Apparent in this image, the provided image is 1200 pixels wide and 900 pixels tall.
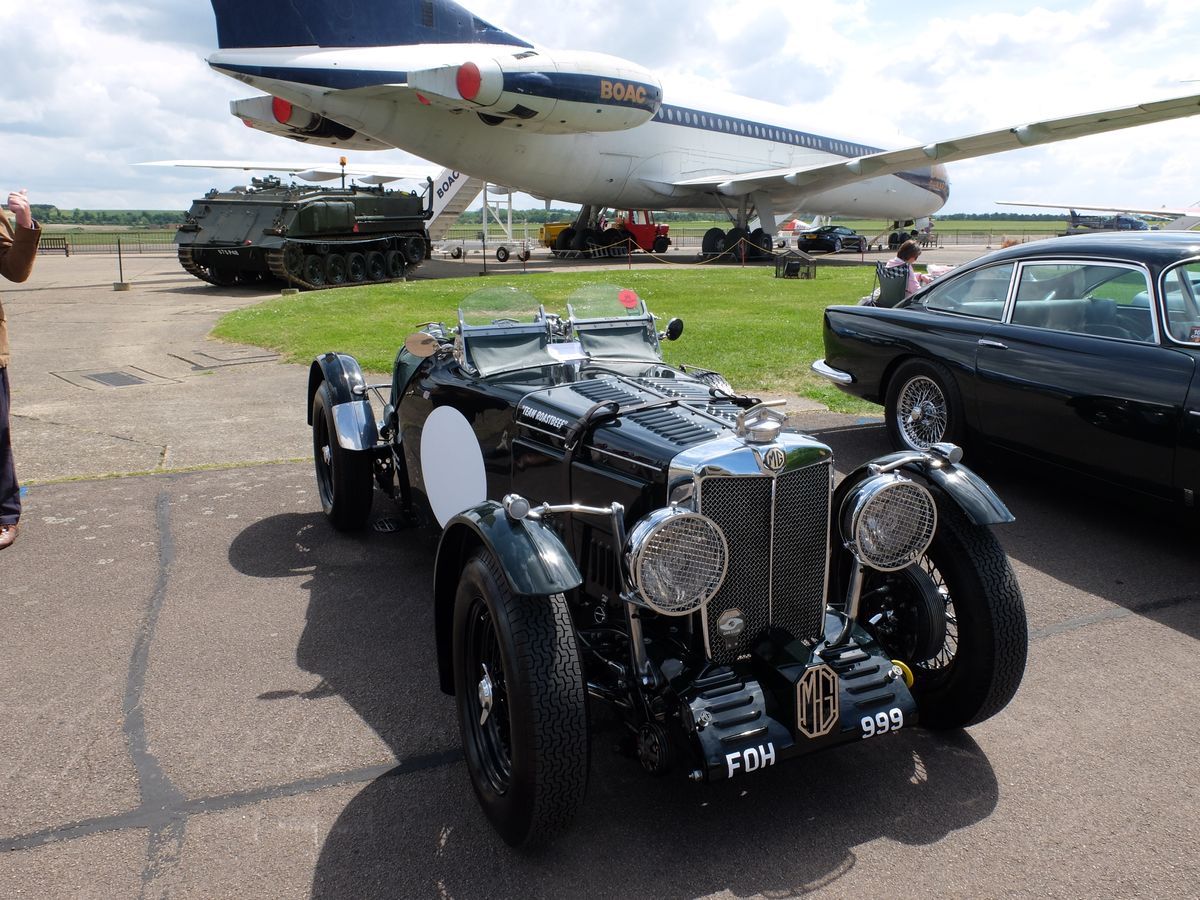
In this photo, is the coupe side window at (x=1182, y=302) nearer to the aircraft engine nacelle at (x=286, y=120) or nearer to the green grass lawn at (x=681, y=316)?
the green grass lawn at (x=681, y=316)

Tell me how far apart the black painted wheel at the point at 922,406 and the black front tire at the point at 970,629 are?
131 inches

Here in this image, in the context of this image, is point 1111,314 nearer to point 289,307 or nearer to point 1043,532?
point 1043,532

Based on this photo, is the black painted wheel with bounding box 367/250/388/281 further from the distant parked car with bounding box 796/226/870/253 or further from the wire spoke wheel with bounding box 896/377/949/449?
the distant parked car with bounding box 796/226/870/253

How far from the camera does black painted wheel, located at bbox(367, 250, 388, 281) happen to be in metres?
23.0

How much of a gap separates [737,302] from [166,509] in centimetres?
1301

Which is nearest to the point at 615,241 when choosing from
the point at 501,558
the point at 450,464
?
the point at 450,464

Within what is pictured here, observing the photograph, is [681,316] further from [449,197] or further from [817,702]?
[449,197]

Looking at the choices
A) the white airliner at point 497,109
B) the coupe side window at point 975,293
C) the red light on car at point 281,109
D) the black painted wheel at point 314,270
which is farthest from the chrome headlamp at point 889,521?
the red light on car at point 281,109

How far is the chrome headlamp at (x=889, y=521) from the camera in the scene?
3.11 m

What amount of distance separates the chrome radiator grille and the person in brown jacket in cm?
410

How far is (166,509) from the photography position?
19.8ft

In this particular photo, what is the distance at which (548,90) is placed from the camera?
2144 centimetres

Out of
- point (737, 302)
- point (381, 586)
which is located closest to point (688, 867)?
point (381, 586)

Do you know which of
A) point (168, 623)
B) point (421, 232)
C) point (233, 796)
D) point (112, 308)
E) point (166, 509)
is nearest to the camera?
point (233, 796)
